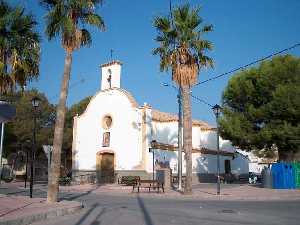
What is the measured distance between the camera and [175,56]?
25969mm

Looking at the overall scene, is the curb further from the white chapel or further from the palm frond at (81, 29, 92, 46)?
the white chapel

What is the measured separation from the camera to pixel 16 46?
21.5 m

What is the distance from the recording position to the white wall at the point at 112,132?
133 feet

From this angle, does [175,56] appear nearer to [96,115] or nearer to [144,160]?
[144,160]

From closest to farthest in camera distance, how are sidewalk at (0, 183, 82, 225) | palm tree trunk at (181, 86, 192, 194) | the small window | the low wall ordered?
sidewalk at (0, 183, 82, 225), palm tree trunk at (181, 86, 192, 194), the low wall, the small window

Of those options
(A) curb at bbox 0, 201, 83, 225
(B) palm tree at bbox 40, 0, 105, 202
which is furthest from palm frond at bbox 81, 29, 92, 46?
(A) curb at bbox 0, 201, 83, 225

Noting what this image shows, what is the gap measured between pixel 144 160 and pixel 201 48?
1598 centimetres

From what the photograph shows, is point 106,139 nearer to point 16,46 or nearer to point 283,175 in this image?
point 283,175

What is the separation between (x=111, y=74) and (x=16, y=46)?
22189mm

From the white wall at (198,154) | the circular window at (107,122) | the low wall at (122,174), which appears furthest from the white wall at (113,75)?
the low wall at (122,174)

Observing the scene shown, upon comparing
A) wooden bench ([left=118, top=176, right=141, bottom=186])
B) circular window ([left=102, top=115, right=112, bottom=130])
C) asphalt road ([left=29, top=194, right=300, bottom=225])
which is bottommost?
asphalt road ([left=29, top=194, right=300, bottom=225])

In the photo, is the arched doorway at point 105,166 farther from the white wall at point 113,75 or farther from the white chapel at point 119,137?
the white wall at point 113,75

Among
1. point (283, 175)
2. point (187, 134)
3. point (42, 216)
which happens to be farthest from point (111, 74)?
point (42, 216)

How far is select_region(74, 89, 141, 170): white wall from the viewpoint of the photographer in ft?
133
